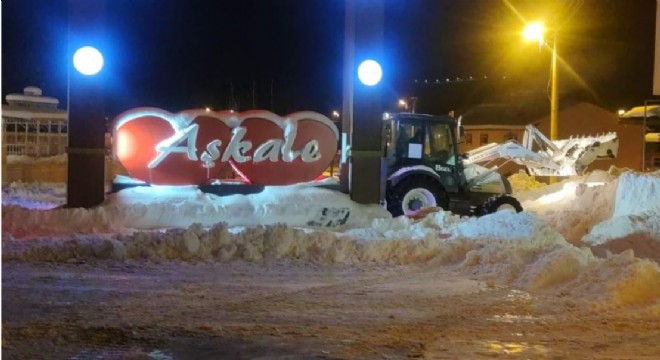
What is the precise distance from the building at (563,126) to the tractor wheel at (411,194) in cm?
3084

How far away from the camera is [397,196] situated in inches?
709

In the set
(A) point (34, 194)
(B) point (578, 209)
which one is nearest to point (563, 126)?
(B) point (578, 209)

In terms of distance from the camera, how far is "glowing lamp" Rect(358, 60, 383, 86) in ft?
55.6

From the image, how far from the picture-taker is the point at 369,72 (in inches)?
667

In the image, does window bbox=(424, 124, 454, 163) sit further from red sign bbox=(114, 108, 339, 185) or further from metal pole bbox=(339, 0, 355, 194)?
red sign bbox=(114, 108, 339, 185)

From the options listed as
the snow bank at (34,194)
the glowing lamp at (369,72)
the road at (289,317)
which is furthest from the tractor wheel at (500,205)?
the snow bank at (34,194)

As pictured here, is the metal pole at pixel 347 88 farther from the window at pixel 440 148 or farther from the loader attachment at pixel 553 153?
the loader attachment at pixel 553 153

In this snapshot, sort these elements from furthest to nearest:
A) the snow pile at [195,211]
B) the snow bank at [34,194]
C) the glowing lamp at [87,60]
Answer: the snow bank at [34,194]
the glowing lamp at [87,60]
the snow pile at [195,211]

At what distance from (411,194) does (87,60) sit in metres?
8.45

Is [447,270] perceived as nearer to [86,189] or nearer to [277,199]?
[277,199]

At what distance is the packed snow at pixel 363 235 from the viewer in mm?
9555

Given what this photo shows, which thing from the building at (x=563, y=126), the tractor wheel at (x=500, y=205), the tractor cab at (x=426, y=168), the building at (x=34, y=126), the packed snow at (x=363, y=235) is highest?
the building at (x=563, y=126)

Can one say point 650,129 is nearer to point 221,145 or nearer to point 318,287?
point 221,145

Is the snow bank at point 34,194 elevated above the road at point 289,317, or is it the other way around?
the snow bank at point 34,194
